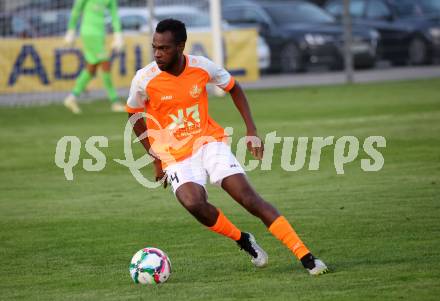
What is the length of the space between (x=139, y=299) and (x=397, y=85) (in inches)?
728

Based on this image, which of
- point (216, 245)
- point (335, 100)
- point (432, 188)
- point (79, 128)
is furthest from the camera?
point (335, 100)

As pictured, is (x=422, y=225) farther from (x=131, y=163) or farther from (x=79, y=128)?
(x=79, y=128)

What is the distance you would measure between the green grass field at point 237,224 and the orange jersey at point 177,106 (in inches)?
34.9

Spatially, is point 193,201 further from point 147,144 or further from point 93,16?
point 93,16

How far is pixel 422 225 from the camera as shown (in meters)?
9.23

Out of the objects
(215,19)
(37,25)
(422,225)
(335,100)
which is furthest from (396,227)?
(37,25)

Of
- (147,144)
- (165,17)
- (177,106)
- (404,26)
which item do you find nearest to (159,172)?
(147,144)

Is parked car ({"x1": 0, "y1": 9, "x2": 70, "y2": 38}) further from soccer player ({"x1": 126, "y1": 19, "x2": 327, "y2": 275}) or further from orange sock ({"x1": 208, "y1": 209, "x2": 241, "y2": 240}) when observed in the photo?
orange sock ({"x1": 208, "y1": 209, "x2": 241, "y2": 240})

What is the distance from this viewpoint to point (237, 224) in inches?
390

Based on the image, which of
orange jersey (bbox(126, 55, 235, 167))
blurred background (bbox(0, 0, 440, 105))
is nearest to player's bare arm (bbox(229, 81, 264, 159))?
orange jersey (bbox(126, 55, 235, 167))

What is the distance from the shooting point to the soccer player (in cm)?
766

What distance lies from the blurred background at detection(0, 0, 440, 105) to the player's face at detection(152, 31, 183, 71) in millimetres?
16116

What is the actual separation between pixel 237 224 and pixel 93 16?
38.9ft

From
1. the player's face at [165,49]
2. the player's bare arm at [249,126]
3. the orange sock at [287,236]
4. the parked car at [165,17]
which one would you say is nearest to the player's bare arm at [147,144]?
the player's face at [165,49]
